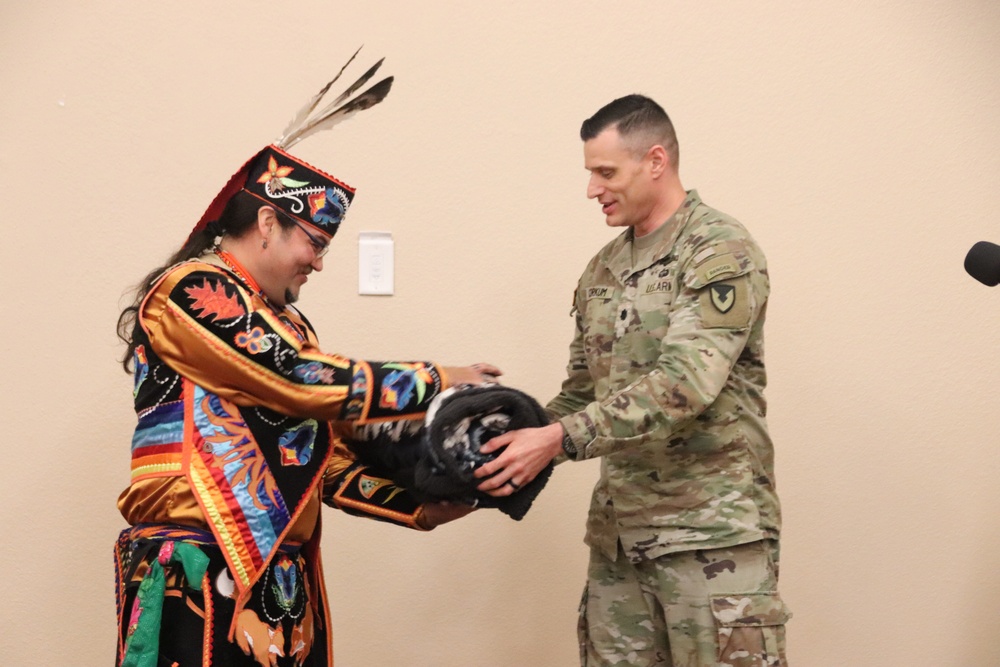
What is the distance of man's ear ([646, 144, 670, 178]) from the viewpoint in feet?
7.07

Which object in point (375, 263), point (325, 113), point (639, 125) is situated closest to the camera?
point (325, 113)

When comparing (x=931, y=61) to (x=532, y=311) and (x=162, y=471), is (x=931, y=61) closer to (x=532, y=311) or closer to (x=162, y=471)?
(x=532, y=311)

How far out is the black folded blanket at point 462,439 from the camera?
178cm

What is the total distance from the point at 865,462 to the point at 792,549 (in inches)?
13.1

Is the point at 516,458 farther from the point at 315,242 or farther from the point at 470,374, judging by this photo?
the point at 315,242

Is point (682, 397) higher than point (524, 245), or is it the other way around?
point (524, 245)

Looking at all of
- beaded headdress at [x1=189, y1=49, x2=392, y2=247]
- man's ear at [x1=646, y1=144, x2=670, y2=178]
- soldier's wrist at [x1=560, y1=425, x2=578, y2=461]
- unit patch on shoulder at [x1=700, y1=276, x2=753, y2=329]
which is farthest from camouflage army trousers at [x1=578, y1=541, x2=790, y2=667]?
beaded headdress at [x1=189, y1=49, x2=392, y2=247]

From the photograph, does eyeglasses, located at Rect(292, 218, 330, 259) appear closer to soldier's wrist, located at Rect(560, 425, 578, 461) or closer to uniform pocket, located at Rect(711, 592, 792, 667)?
soldier's wrist, located at Rect(560, 425, 578, 461)

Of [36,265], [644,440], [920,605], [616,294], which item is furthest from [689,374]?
[36,265]

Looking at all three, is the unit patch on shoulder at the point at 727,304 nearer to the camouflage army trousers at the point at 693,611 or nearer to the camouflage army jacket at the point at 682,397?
the camouflage army jacket at the point at 682,397

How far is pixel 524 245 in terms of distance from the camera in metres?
2.78

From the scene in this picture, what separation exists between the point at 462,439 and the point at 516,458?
0.11m

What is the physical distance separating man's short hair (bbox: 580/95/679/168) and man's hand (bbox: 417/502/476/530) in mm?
867

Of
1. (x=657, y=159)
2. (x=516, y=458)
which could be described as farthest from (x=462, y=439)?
(x=657, y=159)
